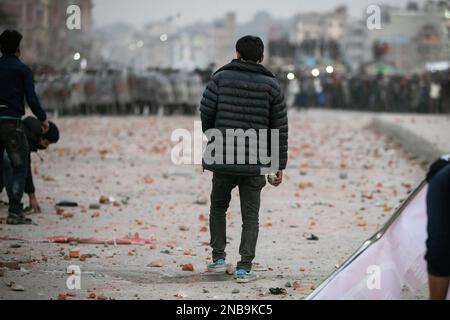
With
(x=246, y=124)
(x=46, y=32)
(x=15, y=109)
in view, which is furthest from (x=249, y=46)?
(x=46, y=32)

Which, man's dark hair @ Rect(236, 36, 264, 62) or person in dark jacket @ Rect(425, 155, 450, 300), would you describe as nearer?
person in dark jacket @ Rect(425, 155, 450, 300)

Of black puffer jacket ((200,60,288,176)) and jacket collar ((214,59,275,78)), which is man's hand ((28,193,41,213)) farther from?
jacket collar ((214,59,275,78))

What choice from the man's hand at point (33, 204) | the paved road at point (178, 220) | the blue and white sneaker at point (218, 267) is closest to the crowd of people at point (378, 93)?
the paved road at point (178, 220)

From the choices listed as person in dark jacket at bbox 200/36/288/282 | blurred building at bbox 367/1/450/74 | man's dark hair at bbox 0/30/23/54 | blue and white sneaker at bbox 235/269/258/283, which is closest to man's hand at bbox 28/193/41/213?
man's dark hair at bbox 0/30/23/54

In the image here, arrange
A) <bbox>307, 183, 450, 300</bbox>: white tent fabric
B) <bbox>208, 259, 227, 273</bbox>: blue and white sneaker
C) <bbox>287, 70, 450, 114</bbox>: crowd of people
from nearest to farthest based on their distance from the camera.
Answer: <bbox>307, 183, 450, 300</bbox>: white tent fabric
<bbox>208, 259, 227, 273</bbox>: blue and white sneaker
<bbox>287, 70, 450, 114</bbox>: crowd of people

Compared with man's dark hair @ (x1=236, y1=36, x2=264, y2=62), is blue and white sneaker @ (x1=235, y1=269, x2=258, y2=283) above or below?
below

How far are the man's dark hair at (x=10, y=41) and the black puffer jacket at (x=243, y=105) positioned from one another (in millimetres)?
3054

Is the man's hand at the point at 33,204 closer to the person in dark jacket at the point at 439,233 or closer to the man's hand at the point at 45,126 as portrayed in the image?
the man's hand at the point at 45,126

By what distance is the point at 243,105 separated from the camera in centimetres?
909

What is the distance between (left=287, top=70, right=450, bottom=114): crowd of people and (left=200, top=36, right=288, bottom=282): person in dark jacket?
4102 cm

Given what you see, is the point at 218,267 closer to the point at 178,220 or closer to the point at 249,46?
the point at 249,46

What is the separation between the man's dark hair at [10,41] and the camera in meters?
11.5

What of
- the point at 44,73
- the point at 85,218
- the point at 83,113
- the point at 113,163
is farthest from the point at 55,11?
the point at 85,218

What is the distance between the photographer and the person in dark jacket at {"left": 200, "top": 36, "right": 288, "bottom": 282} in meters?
9.08
